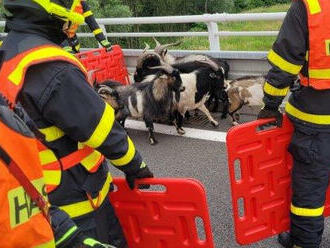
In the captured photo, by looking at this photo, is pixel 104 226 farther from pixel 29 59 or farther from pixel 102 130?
pixel 29 59

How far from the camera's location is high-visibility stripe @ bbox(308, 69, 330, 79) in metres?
2.77

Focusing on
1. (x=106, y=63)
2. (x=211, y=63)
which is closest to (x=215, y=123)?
(x=211, y=63)

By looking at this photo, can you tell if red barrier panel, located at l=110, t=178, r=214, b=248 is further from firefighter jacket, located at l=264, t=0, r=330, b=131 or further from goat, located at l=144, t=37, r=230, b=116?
goat, located at l=144, t=37, r=230, b=116

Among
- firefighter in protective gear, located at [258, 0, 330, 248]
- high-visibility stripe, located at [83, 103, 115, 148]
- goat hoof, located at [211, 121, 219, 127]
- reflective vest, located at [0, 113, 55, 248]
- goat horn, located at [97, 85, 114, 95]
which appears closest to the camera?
reflective vest, located at [0, 113, 55, 248]

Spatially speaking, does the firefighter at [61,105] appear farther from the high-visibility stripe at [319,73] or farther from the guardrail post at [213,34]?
the guardrail post at [213,34]

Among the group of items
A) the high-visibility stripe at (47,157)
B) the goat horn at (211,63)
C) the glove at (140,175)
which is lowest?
the goat horn at (211,63)

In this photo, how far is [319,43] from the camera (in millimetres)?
2674

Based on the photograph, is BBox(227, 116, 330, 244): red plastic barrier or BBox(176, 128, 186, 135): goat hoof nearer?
BBox(227, 116, 330, 244): red plastic barrier

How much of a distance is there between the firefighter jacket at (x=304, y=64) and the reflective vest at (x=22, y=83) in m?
1.23

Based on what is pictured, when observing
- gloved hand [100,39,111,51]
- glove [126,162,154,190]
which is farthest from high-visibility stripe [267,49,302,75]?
gloved hand [100,39,111,51]

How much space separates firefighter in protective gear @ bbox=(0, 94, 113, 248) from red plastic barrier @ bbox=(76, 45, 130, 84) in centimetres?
545

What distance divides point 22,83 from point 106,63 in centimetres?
522

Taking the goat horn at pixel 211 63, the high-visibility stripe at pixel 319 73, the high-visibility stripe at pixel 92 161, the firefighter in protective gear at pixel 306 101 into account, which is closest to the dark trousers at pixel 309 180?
the firefighter in protective gear at pixel 306 101

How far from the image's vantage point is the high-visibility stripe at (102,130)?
227 centimetres
